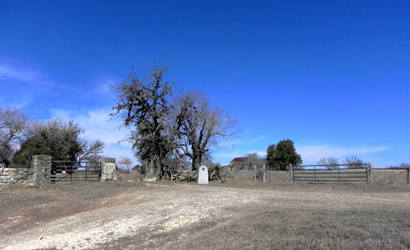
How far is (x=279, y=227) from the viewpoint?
6.78 meters

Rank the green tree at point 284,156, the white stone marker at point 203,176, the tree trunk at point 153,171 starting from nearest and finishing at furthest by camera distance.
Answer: the white stone marker at point 203,176, the tree trunk at point 153,171, the green tree at point 284,156

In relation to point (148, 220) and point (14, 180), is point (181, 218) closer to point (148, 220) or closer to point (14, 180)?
point (148, 220)

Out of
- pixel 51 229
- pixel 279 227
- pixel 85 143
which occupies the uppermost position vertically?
pixel 85 143

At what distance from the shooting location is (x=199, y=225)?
7992 millimetres

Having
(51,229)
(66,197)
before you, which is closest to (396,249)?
(51,229)

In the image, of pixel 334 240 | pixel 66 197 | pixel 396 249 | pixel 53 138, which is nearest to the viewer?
pixel 396 249

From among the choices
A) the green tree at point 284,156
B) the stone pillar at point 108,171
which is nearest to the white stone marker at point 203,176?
the stone pillar at point 108,171

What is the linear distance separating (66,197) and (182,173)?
12.9 m

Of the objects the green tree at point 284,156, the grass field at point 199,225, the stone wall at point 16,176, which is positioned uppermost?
the green tree at point 284,156

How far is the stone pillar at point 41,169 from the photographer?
63.9 feet

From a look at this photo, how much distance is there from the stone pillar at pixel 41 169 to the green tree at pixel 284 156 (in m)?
43.3

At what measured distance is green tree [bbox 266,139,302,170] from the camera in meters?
58.0

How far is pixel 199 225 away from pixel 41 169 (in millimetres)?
14981

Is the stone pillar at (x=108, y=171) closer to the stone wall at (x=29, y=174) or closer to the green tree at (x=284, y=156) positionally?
the stone wall at (x=29, y=174)
